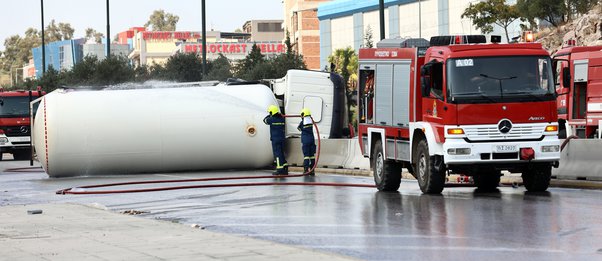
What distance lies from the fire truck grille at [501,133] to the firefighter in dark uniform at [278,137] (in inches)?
398

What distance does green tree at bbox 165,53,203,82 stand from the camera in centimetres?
8423

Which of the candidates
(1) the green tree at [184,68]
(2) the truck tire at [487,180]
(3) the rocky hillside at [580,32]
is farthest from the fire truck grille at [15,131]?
(1) the green tree at [184,68]

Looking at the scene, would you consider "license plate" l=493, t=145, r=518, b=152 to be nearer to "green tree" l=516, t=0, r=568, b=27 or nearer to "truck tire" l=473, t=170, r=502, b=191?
"truck tire" l=473, t=170, r=502, b=191

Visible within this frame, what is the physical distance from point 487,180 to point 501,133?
2636mm

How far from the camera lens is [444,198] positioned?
18719mm

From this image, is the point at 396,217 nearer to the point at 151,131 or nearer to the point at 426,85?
the point at 426,85

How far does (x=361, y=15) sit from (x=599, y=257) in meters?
112

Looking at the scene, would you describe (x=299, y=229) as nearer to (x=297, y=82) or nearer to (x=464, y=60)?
(x=464, y=60)

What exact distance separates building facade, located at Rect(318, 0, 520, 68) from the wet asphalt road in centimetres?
7409

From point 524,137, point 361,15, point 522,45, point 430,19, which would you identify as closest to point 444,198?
point 524,137

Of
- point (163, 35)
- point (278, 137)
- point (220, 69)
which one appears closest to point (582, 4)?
point (220, 69)

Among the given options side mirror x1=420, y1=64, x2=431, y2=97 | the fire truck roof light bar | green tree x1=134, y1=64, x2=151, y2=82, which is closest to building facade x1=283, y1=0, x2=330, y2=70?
green tree x1=134, y1=64, x2=151, y2=82

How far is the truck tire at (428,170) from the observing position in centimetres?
1906

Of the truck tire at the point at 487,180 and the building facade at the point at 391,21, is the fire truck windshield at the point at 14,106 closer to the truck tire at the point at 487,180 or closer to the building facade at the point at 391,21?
the truck tire at the point at 487,180
